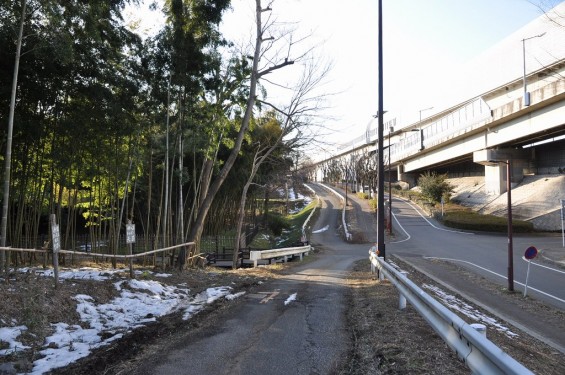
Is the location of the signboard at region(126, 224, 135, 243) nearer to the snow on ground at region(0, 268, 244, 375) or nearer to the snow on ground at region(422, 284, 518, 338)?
the snow on ground at region(0, 268, 244, 375)

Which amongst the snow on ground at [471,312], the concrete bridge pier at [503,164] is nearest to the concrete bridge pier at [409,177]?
the concrete bridge pier at [503,164]

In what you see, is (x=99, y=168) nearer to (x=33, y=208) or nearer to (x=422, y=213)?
(x=33, y=208)

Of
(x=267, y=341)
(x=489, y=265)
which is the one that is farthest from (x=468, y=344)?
(x=489, y=265)

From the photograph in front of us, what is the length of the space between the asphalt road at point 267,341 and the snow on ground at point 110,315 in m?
0.86

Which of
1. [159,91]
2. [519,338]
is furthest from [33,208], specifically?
[519,338]

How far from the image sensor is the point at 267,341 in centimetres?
585

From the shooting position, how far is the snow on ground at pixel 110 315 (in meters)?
5.13

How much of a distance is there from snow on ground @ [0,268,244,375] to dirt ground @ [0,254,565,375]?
13 centimetres

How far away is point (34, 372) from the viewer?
450cm

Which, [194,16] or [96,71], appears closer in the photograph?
[96,71]

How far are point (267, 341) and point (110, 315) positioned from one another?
8.77ft

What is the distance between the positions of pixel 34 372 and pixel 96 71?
895 cm

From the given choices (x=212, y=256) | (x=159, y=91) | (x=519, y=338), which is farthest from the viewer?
(x=212, y=256)

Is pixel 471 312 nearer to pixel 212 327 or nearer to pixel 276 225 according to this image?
pixel 212 327
